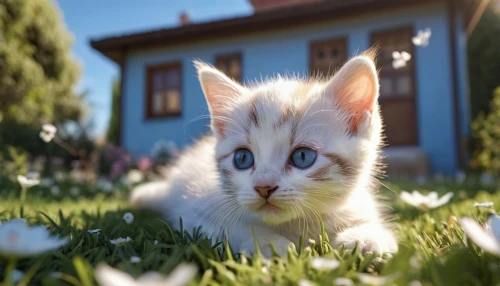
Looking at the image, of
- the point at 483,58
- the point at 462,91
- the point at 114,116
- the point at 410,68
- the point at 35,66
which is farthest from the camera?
the point at 114,116

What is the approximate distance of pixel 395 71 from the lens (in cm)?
673

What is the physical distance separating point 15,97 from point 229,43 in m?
5.30

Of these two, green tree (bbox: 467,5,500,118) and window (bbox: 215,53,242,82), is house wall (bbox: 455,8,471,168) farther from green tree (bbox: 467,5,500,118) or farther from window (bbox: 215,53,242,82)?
window (bbox: 215,53,242,82)

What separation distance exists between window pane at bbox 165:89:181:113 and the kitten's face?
7.31 m

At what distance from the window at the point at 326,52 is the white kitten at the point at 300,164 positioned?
5.93m

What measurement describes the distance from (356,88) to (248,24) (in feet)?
21.7

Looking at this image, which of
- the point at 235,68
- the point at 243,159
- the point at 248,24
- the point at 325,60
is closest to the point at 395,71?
the point at 325,60

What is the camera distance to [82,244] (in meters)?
1.21

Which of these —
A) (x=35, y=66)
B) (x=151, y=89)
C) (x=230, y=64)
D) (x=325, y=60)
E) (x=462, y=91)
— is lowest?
(x=462, y=91)

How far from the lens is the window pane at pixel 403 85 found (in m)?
6.73

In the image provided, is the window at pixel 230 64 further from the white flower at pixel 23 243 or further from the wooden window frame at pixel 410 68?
the white flower at pixel 23 243

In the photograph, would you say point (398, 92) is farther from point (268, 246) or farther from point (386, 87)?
point (268, 246)

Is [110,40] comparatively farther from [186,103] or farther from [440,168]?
[440,168]

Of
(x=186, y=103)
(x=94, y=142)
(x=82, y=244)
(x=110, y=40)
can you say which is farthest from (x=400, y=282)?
(x=110, y=40)
